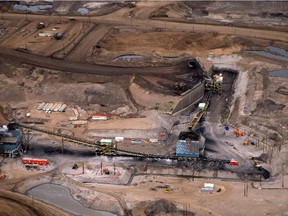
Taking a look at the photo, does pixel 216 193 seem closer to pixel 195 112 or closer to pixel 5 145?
pixel 195 112

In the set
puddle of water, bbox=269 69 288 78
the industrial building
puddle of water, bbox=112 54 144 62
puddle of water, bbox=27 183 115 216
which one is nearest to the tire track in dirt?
puddle of water, bbox=112 54 144 62

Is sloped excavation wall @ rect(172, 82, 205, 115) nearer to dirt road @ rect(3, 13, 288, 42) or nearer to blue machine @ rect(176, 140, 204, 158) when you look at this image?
blue machine @ rect(176, 140, 204, 158)

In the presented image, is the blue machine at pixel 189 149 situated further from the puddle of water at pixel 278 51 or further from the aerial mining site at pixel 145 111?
the puddle of water at pixel 278 51

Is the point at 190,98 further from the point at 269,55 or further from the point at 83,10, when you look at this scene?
the point at 83,10

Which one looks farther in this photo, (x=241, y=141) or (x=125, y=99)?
(x=125, y=99)

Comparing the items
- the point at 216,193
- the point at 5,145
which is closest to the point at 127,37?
the point at 5,145

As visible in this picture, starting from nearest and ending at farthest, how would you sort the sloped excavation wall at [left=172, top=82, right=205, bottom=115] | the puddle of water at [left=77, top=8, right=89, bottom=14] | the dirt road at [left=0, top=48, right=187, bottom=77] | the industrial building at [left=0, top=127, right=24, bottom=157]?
1. the industrial building at [left=0, top=127, right=24, bottom=157]
2. the sloped excavation wall at [left=172, top=82, right=205, bottom=115]
3. the dirt road at [left=0, top=48, right=187, bottom=77]
4. the puddle of water at [left=77, top=8, right=89, bottom=14]

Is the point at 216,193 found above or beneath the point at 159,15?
beneath
